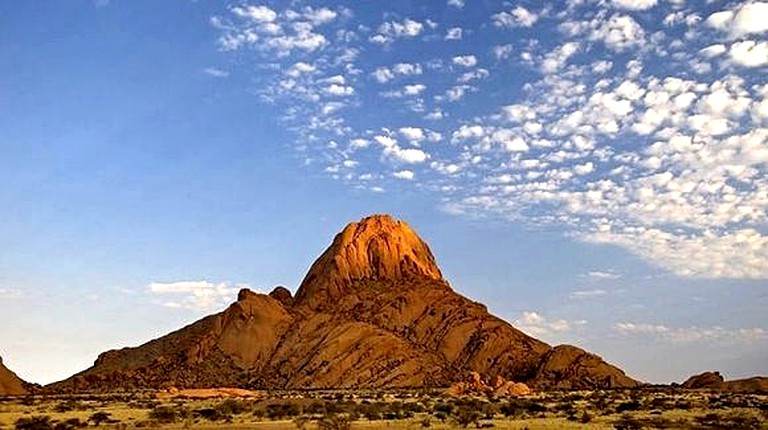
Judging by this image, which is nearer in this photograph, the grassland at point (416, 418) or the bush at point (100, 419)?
the grassland at point (416, 418)

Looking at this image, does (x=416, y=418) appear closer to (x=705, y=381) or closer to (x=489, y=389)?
(x=489, y=389)

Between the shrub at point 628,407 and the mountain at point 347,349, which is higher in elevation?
the mountain at point 347,349

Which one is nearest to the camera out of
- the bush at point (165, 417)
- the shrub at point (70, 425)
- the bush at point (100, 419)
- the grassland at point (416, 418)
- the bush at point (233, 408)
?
the grassland at point (416, 418)

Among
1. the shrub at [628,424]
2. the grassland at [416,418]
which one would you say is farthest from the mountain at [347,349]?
the shrub at [628,424]

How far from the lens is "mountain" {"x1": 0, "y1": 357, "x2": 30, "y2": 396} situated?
124625 millimetres

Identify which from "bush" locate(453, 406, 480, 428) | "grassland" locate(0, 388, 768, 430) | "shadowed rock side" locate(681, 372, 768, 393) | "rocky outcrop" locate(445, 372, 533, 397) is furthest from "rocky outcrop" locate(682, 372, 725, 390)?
"bush" locate(453, 406, 480, 428)

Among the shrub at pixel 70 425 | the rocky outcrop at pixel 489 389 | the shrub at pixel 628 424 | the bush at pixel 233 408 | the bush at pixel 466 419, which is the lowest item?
the shrub at pixel 628 424

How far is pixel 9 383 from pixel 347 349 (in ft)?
198

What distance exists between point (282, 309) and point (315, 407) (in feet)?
377

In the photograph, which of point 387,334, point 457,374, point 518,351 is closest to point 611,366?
point 518,351

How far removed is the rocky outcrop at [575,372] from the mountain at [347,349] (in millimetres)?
251

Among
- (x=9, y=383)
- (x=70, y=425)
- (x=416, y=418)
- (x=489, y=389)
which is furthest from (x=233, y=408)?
(x=9, y=383)

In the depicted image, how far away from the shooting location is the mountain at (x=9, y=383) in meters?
125

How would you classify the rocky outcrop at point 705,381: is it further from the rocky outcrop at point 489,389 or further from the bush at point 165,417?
the bush at point 165,417
